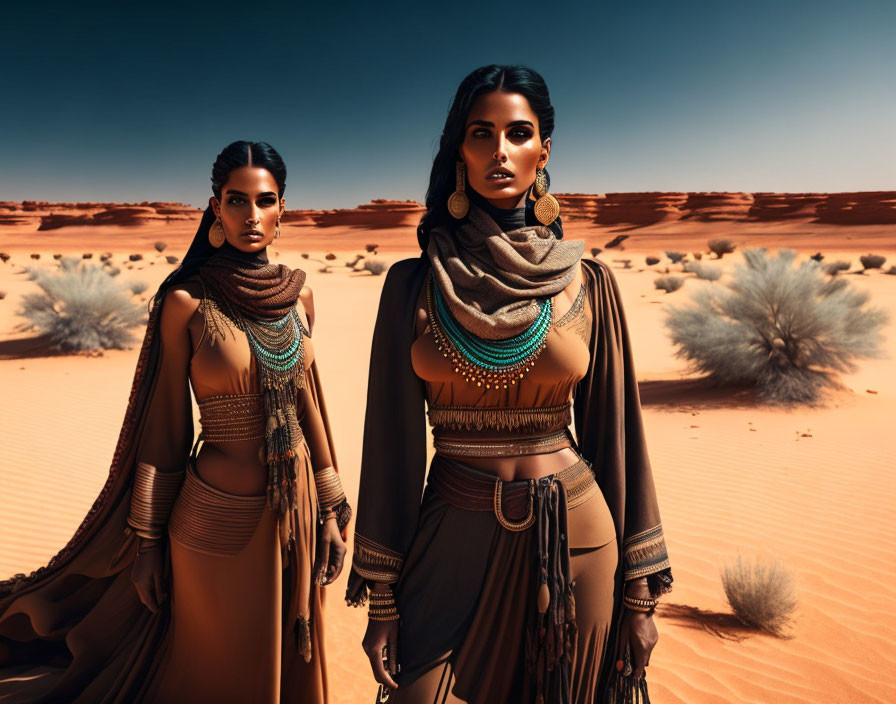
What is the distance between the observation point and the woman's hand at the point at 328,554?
3.10m

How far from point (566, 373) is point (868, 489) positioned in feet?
22.6

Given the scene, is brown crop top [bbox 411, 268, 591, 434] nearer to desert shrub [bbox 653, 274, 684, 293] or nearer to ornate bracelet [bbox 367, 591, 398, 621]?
ornate bracelet [bbox 367, 591, 398, 621]

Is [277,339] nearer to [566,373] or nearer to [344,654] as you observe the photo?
[566,373]

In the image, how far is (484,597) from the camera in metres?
1.93

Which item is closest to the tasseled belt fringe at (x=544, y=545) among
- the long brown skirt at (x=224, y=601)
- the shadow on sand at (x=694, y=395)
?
the long brown skirt at (x=224, y=601)

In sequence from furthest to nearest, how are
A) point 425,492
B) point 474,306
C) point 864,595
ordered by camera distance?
1. point 864,595
2. point 425,492
3. point 474,306

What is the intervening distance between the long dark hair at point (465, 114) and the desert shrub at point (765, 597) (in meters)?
3.81

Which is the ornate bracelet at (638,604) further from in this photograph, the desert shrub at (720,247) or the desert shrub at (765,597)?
the desert shrub at (720,247)

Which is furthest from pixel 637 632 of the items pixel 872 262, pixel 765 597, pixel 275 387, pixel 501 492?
pixel 872 262

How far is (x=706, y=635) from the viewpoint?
4832mm

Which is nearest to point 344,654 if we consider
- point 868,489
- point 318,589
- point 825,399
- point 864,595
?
point 318,589

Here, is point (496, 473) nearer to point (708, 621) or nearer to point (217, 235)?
point (217, 235)

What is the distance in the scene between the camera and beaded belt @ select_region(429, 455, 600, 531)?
1.93 meters

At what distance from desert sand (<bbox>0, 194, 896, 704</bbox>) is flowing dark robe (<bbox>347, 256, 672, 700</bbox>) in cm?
251
